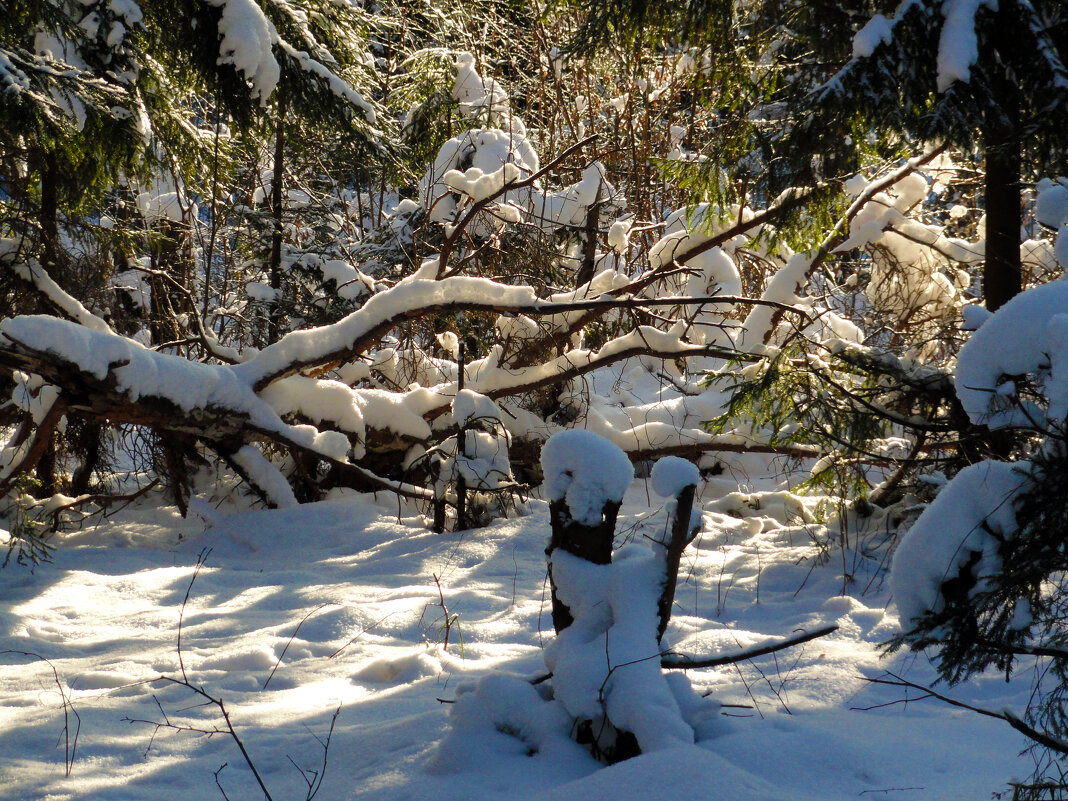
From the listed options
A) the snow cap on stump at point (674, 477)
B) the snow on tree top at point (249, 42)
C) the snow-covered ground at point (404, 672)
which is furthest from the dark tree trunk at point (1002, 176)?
the snow on tree top at point (249, 42)

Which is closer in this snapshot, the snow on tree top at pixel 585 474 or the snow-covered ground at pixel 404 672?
the snow-covered ground at pixel 404 672

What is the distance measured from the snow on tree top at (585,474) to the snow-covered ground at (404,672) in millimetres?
600

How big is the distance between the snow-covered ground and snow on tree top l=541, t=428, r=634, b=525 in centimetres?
60

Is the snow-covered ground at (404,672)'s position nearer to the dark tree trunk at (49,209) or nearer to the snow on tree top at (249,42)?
the dark tree trunk at (49,209)

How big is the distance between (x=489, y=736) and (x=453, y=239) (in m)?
4.11

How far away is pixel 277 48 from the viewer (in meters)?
5.73

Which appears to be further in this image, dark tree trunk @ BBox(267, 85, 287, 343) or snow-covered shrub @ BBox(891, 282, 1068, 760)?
dark tree trunk @ BBox(267, 85, 287, 343)

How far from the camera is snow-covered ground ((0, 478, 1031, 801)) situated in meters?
1.95

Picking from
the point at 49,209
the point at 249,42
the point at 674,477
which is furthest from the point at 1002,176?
→ the point at 49,209

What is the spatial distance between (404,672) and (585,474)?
3.80ft

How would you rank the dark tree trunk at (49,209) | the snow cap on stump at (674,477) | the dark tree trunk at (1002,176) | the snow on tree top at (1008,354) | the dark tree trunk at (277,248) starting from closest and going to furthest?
the snow on tree top at (1008,354) → the snow cap on stump at (674,477) → the dark tree trunk at (1002,176) → the dark tree trunk at (49,209) → the dark tree trunk at (277,248)

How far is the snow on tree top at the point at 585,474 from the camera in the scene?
2145 mm

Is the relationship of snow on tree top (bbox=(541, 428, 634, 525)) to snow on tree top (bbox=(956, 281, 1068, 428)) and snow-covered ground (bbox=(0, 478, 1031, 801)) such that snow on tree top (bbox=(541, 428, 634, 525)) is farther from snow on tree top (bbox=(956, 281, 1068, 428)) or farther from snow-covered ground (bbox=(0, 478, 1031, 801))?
snow on tree top (bbox=(956, 281, 1068, 428))

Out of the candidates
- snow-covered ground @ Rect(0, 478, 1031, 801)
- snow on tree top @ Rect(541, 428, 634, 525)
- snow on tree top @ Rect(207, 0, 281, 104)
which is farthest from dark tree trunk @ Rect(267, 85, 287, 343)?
snow on tree top @ Rect(541, 428, 634, 525)
